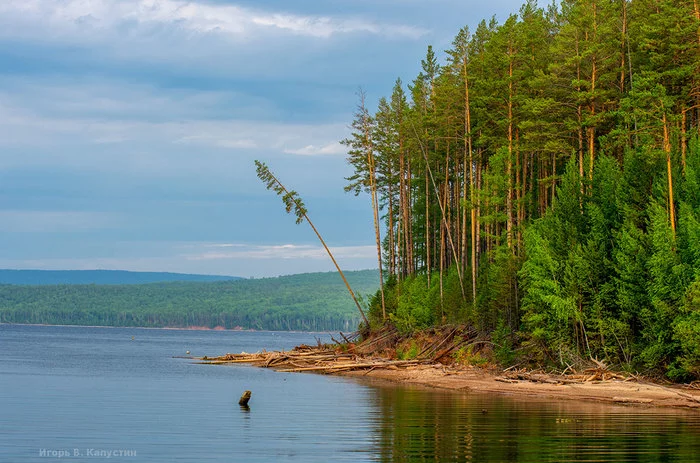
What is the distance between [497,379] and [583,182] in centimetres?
1034

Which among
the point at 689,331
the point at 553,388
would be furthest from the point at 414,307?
the point at 689,331

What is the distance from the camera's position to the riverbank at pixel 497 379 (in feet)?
110

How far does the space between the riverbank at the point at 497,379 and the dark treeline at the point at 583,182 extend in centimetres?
169

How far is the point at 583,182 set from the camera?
140 ft

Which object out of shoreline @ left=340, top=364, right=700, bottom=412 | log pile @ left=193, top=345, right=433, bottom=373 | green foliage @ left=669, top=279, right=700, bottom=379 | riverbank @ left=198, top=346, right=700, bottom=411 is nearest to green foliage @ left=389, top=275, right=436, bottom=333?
riverbank @ left=198, top=346, right=700, bottom=411

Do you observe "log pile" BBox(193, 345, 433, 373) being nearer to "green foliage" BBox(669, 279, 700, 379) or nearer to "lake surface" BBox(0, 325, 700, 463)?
"lake surface" BBox(0, 325, 700, 463)

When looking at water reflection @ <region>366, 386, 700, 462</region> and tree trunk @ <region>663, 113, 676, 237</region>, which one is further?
tree trunk @ <region>663, 113, 676, 237</region>

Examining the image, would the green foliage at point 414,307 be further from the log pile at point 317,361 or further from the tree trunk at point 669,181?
the tree trunk at point 669,181

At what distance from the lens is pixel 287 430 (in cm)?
2455

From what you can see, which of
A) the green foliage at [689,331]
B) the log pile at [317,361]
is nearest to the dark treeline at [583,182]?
the green foliage at [689,331]

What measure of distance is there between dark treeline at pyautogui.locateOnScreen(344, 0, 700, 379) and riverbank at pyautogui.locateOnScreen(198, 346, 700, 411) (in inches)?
66.6

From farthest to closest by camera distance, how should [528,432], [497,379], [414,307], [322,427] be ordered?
1. [414,307]
2. [497,379]
3. [322,427]
4. [528,432]

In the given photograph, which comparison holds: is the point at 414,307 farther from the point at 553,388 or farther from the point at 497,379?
the point at 553,388

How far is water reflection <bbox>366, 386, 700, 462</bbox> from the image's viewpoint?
19.3 meters
